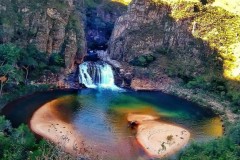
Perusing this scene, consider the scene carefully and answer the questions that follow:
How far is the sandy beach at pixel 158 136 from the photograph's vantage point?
53.5 metres

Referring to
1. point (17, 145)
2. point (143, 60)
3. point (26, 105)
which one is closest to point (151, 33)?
point (143, 60)

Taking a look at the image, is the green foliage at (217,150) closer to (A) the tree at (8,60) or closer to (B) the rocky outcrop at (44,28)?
(A) the tree at (8,60)

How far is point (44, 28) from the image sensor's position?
77188mm

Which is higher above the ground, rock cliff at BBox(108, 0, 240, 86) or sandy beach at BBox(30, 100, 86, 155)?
rock cliff at BBox(108, 0, 240, 86)

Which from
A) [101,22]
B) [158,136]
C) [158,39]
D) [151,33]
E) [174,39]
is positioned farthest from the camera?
[101,22]

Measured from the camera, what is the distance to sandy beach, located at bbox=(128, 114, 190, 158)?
53500 millimetres

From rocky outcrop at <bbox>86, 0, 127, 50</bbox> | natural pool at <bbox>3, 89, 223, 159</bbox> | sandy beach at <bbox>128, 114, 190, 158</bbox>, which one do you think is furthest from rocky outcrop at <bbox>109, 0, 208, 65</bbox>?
sandy beach at <bbox>128, 114, 190, 158</bbox>

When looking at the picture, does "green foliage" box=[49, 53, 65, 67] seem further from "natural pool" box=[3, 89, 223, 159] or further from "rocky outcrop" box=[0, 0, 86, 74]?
"natural pool" box=[3, 89, 223, 159]

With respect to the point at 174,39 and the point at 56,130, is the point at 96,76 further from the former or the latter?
the point at 56,130

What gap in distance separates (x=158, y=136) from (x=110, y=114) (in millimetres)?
9722

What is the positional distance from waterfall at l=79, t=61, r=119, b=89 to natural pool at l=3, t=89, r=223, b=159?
3.07 m

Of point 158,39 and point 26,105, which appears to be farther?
point 158,39

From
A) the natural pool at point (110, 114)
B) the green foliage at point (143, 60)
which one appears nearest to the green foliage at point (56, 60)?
the natural pool at point (110, 114)

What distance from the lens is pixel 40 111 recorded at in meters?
63.5
